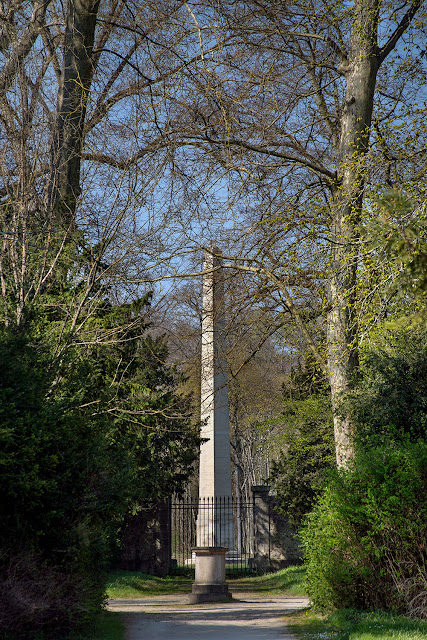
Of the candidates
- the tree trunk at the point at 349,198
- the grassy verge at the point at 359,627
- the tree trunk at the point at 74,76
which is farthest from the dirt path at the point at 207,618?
the tree trunk at the point at 74,76

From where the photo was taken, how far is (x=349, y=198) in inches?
432

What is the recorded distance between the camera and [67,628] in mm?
6551

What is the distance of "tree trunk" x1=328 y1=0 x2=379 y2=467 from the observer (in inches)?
423

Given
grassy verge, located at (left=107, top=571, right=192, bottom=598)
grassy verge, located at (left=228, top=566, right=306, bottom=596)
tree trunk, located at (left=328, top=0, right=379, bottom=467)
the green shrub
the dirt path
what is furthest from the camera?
grassy verge, located at (left=228, top=566, right=306, bottom=596)

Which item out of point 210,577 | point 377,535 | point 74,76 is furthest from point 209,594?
point 74,76

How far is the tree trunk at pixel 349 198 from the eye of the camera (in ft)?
35.2

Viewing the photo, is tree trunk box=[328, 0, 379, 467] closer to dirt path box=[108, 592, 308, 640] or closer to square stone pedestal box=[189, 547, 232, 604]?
dirt path box=[108, 592, 308, 640]

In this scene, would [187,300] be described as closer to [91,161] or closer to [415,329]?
[91,161]

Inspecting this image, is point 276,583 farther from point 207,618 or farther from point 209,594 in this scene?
point 207,618

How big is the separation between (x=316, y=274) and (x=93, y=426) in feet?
16.8

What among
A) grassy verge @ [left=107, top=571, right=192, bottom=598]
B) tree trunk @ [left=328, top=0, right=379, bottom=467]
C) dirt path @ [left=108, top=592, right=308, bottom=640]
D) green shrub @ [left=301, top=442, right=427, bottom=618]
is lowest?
dirt path @ [left=108, top=592, right=308, bottom=640]

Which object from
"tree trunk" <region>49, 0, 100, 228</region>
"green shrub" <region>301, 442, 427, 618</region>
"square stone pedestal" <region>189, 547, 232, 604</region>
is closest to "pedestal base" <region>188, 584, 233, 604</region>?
"square stone pedestal" <region>189, 547, 232, 604</region>

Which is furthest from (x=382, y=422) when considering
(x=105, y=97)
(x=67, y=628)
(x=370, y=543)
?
(x=105, y=97)

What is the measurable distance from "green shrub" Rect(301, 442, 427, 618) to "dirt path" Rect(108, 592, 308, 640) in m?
1.10
